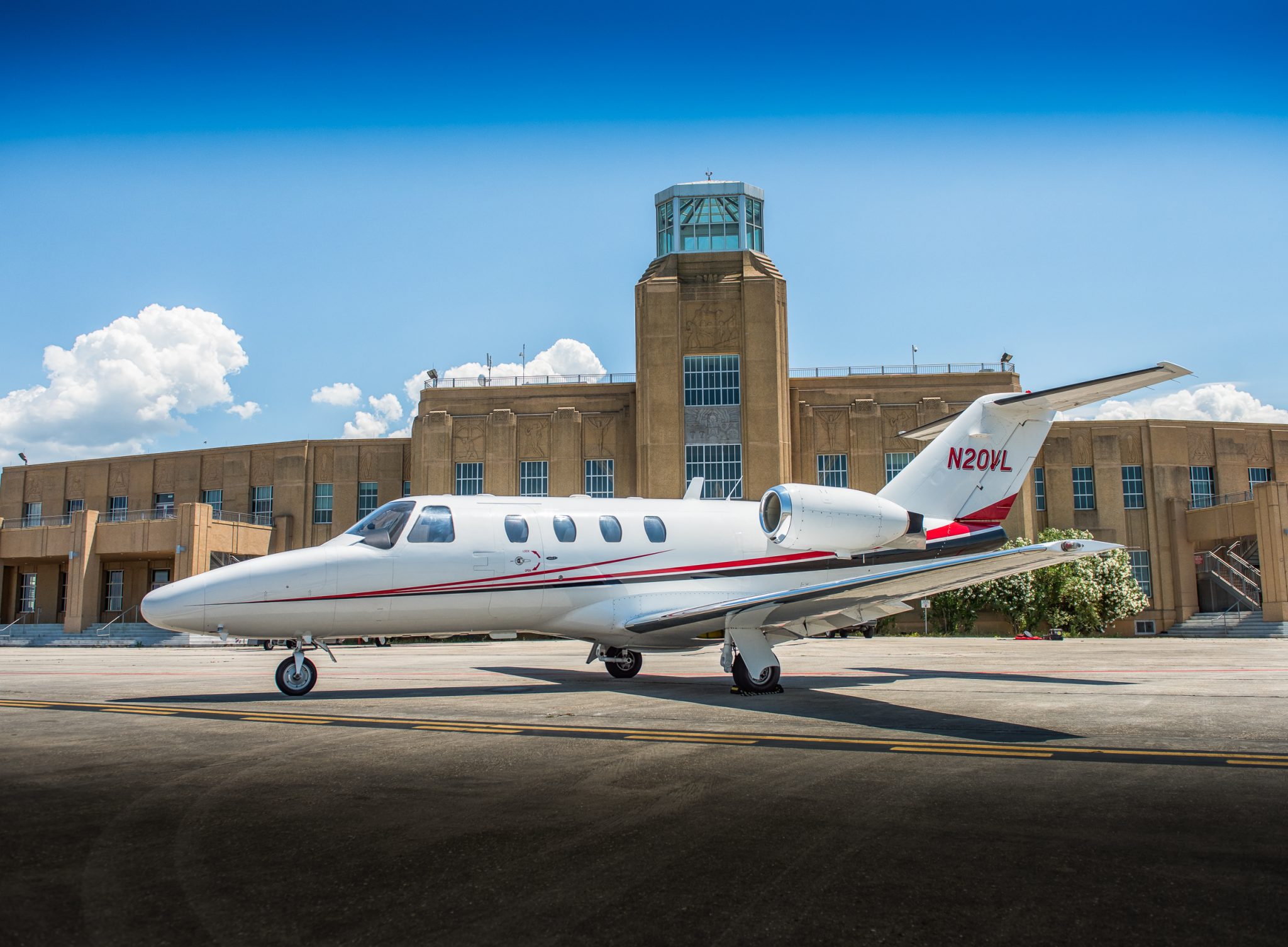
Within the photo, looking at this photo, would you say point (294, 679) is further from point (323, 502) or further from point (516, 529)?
point (323, 502)

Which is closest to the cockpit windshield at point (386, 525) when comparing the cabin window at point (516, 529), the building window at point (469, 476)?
the cabin window at point (516, 529)

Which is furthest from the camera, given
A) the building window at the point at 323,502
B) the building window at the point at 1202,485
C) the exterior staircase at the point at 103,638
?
the building window at the point at 323,502

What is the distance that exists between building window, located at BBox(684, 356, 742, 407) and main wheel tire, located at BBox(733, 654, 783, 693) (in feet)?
141

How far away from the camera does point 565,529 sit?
15531mm

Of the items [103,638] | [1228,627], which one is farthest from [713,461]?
[103,638]

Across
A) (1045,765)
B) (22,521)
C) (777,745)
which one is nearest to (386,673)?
(777,745)

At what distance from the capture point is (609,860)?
4.93 metres

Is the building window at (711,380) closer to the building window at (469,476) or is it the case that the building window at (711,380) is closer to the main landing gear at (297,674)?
the building window at (469,476)

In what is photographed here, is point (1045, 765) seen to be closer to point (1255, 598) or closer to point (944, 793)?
point (944, 793)

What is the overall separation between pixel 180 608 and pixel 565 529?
19.1 feet

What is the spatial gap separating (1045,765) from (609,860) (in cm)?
447

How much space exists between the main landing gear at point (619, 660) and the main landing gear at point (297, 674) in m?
4.88

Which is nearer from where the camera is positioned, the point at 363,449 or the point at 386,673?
the point at 386,673

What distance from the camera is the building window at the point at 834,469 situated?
57750mm
